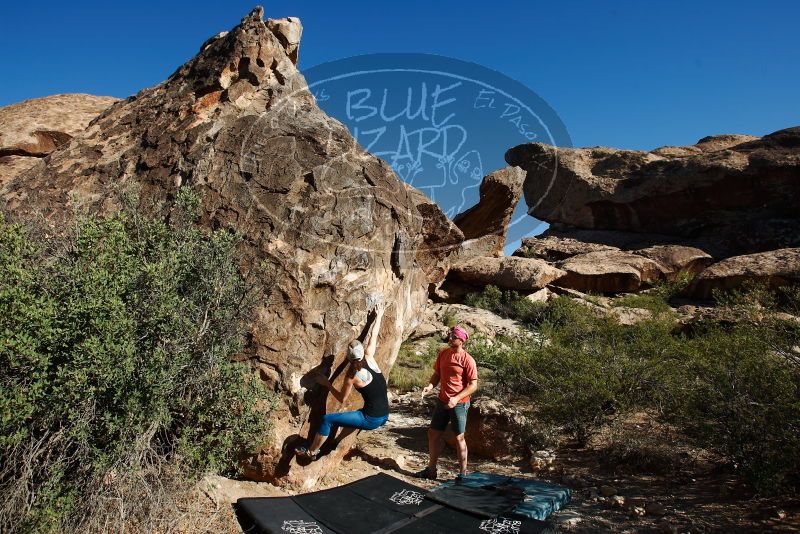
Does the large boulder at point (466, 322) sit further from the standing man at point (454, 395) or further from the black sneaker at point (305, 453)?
the black sneaker at point (305, 453)

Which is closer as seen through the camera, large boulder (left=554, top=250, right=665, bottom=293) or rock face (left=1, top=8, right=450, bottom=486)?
rock face (left=1, top=8, right=450, bottom=486)

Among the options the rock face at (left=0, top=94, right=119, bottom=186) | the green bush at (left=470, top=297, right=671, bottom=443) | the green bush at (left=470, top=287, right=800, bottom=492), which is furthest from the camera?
the rock face at (left=0, top=94, right=119, bottom=186)

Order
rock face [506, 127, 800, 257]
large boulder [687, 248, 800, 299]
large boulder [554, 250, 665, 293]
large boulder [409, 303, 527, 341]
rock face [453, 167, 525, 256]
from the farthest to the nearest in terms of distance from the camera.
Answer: rock face [506, 127, 800, 257] < large boulder [554, 250, 665, 293] < rock face [453, 167, 525, 256] < large boulder [687, 248, 800, 299] < large boulder [409, 303, 527, 341]

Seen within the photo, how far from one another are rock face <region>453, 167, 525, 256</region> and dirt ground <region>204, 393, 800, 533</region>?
1375 cm

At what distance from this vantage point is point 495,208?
1984cm

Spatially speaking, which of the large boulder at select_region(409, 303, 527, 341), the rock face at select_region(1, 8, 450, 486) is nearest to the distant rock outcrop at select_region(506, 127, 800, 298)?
the large boulder at select_region(409, 303, 527, 341)

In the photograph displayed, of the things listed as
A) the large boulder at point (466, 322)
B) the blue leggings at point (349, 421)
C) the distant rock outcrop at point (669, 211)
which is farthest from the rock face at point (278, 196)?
the distant rock outcrop at point (669, 211)

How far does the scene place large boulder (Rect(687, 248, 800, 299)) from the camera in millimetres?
15711

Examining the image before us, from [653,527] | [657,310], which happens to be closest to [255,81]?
[653,527]

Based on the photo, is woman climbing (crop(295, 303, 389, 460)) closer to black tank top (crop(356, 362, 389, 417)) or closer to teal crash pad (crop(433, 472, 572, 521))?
black tank top (crop(356, 362, 389, 417))

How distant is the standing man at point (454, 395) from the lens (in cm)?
523

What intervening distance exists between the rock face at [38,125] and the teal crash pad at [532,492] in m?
7.91

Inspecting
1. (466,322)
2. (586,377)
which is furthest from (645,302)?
(586,377)

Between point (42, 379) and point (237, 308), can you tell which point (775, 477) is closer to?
point (237, 308)
